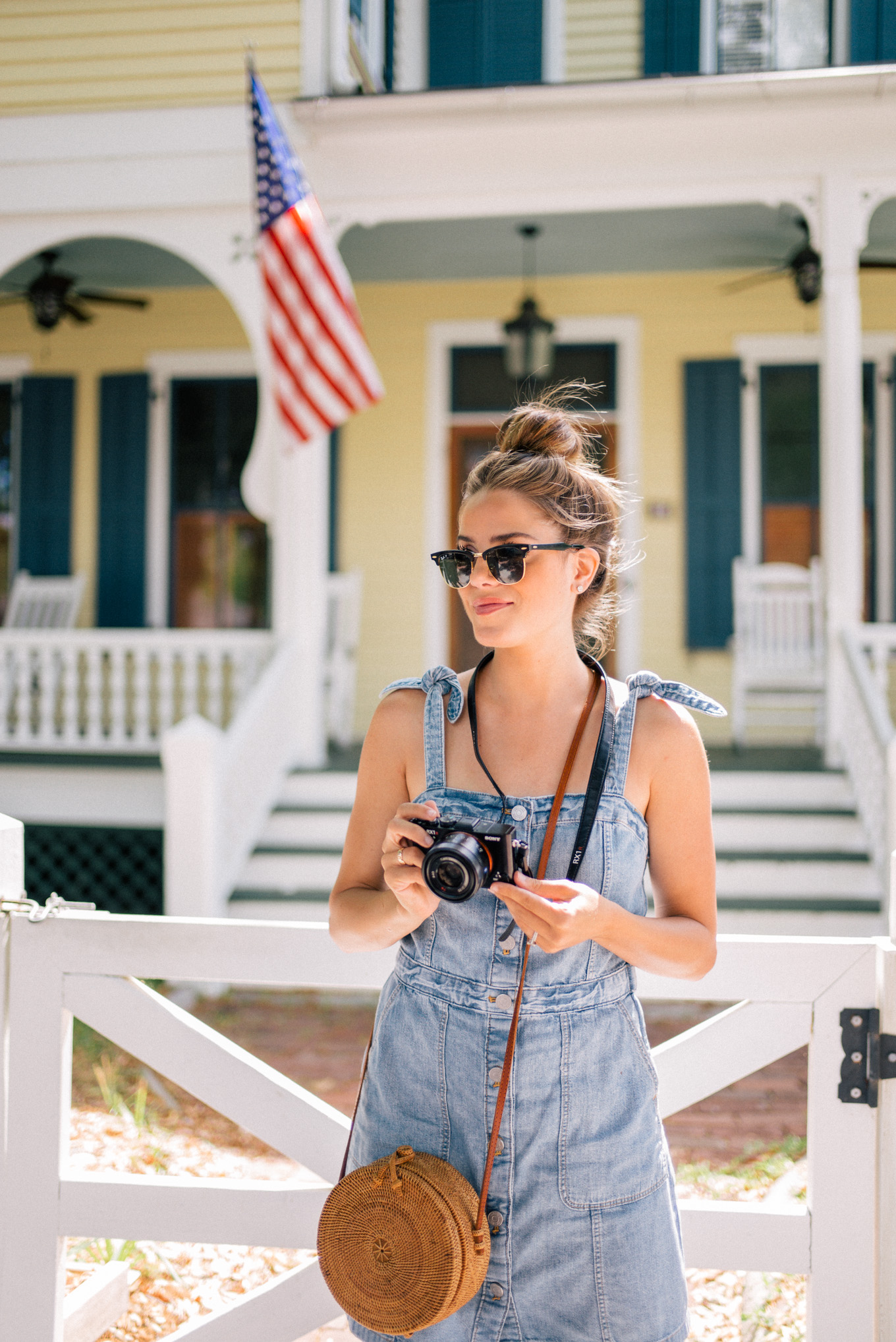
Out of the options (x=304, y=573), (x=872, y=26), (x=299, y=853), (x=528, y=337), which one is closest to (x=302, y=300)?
(x=304, y=573)

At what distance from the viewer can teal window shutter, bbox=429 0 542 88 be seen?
22.8 ft

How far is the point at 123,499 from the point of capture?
783 centimetres

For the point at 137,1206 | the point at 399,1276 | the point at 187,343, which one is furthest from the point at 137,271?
the point at 399,1276

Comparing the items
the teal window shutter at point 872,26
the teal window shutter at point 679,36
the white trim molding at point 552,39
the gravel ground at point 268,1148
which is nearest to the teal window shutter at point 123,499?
the white trim molding at point 552,39

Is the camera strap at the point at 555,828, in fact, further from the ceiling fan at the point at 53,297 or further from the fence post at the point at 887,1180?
the ceiling fan at the point at 53,297

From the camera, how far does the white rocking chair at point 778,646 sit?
6.48 metres

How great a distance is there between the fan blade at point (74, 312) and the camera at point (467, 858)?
21.9 feet

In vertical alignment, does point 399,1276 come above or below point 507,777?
below

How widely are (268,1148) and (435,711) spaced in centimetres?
268

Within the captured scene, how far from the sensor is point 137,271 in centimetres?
743

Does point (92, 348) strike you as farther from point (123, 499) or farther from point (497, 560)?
point (497, 560)

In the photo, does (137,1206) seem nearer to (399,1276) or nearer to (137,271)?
(399,1276)

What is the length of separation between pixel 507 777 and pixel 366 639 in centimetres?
632

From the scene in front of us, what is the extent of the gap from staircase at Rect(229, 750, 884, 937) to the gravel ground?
504 mm
